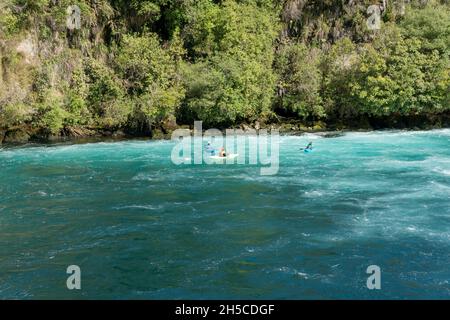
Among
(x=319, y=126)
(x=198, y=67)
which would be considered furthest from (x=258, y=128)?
(x=198, y=67)

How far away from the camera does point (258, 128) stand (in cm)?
4500

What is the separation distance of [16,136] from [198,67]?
15.2 meters

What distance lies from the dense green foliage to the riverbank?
1.77ft

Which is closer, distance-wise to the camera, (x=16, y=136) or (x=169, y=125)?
(x=16, y=136)

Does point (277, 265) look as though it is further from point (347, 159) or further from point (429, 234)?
point (347, 159)

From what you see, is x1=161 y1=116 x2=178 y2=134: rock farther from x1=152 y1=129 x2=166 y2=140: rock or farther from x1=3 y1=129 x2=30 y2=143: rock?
x1=3 y1=129 x2=30 y2=143: rock

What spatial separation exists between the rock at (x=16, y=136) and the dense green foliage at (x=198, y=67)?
1.85ft

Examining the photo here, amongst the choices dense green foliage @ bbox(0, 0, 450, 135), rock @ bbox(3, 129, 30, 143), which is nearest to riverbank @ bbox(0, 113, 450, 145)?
rock @ bbox(3, 129, 30, 143)

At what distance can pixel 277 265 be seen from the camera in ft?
50.2

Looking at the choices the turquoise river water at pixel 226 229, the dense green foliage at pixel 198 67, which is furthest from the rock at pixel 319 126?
the turquoise river water at pixel 226 229

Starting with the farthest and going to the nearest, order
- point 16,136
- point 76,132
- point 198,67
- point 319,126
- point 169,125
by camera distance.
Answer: point 319,126 → point 169,125 → point 198,67 → point 76,132 → point 16,136

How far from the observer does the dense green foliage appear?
130 ft

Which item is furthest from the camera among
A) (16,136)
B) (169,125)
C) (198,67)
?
(169,125)

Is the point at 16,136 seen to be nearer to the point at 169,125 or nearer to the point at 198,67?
the point at 169,125
